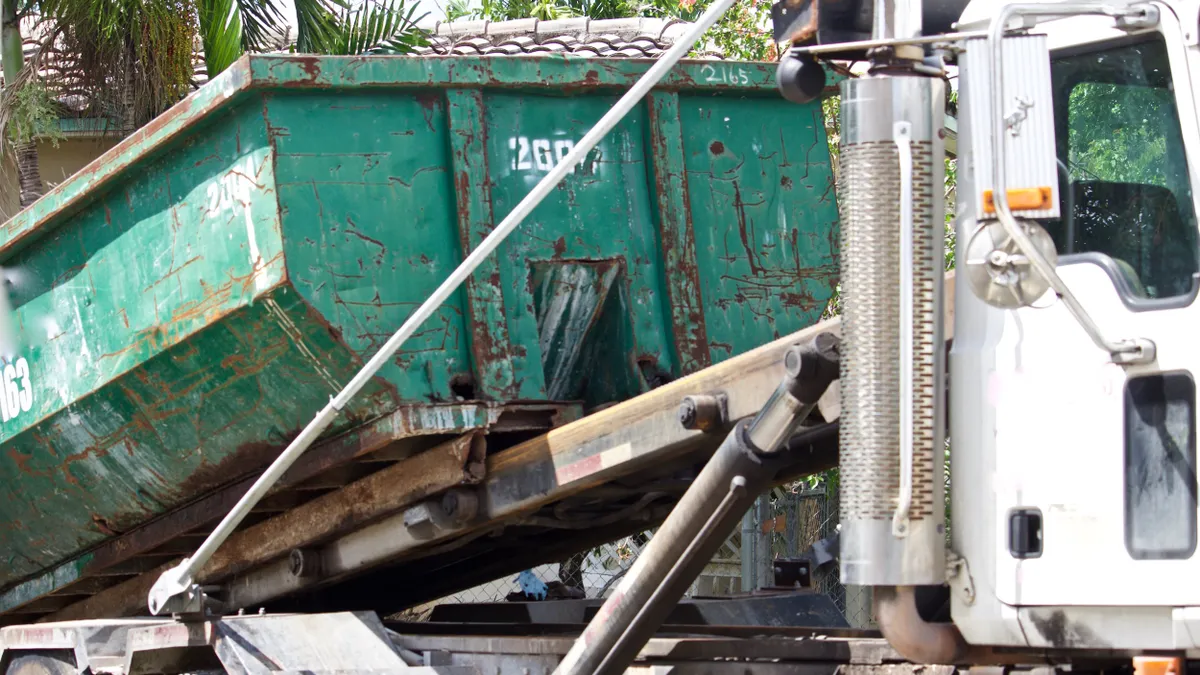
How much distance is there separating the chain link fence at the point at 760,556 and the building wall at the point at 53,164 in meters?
5.21

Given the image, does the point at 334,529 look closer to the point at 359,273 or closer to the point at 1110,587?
the point at 359,273

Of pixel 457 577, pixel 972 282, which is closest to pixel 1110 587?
pixel 972 282

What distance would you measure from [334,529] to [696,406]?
1869 mm

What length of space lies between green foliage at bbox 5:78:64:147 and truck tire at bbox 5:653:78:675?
6404 mm

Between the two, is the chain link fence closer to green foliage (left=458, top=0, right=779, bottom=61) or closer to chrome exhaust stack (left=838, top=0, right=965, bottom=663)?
green foliage (left=458, top=0, right=779, bottom=61)

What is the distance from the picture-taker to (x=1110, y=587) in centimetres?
329

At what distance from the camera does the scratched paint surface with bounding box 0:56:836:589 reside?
191 inches

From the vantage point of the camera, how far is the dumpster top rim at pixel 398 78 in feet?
15.8

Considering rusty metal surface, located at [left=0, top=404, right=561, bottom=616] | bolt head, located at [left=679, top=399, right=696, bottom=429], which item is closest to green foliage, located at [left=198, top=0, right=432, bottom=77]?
rusty metal surface, located at [left=0, top=404, right=561, bottom=616]

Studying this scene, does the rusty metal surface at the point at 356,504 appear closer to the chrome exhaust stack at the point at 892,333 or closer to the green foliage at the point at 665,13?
the chrome exhaust stack at the point at 892,333

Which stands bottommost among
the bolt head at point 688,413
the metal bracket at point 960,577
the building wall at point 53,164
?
the metal bracket at point 960,577

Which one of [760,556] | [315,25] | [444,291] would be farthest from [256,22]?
[444,291]

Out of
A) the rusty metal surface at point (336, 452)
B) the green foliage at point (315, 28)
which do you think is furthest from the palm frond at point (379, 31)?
the rusty metal surface at point (336, 452)

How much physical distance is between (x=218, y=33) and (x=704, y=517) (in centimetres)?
863
